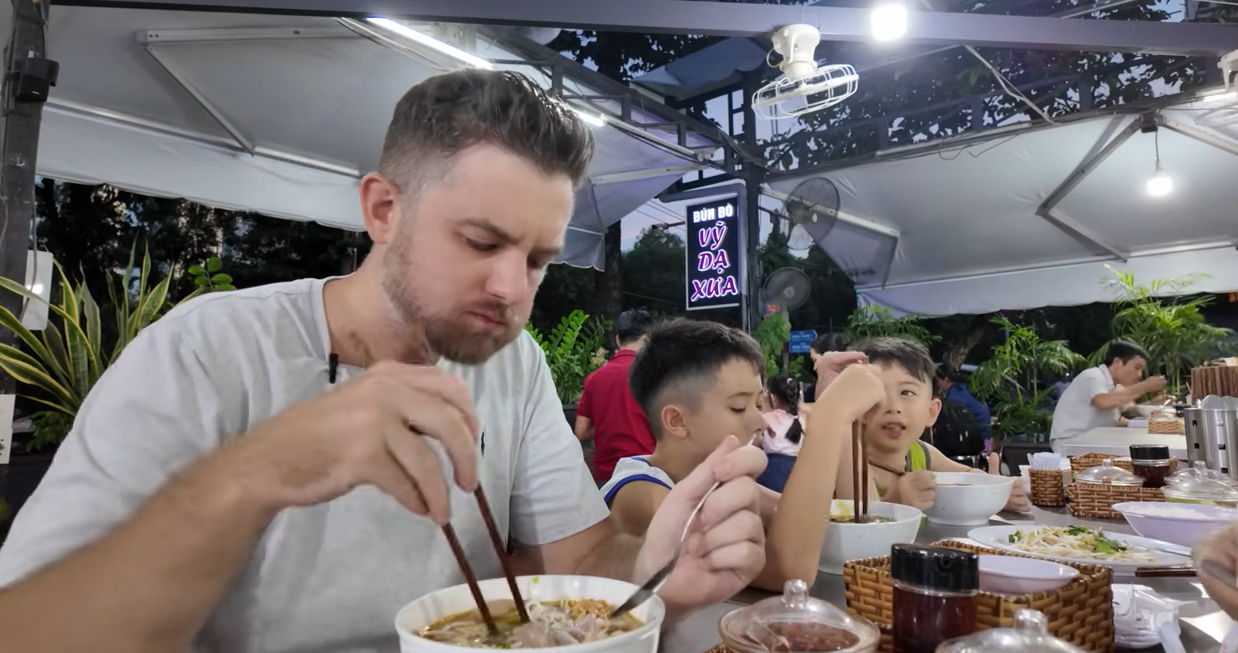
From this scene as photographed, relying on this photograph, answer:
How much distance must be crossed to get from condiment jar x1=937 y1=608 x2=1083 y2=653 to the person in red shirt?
280cm

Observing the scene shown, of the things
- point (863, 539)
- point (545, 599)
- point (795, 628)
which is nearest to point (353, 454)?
point (545, 599)

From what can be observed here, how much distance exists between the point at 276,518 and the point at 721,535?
2.04 ft

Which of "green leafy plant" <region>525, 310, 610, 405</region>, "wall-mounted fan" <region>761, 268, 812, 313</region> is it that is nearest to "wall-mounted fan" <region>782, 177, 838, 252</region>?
"wall-mounted fan" <region>761, 268, 812, 313</region>

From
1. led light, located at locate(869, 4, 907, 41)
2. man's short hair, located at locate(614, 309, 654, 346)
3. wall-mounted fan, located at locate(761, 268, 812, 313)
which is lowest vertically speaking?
man's short hair, located at locate(614, 309, 654, 346)

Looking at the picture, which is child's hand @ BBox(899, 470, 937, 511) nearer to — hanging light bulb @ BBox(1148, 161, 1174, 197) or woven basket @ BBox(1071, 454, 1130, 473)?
woven basket @ BBox(1071, 454, 1130, 473)

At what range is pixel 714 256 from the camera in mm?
7391

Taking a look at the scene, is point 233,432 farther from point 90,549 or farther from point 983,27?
point 983,27

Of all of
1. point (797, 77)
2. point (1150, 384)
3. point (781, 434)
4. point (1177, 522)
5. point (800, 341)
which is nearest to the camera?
point (1177, 522)

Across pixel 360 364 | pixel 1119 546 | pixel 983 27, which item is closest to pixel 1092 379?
pixel 983 27

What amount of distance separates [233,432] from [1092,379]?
20.7 ft

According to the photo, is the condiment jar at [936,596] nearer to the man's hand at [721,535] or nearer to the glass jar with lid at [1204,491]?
the man's hand at [721,535]

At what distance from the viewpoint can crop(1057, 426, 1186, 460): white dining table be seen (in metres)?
3.74

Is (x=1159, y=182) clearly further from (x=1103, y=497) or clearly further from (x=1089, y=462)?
(x=1103, y=497)

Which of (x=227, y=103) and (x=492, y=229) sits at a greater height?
(x=227, y=103)
